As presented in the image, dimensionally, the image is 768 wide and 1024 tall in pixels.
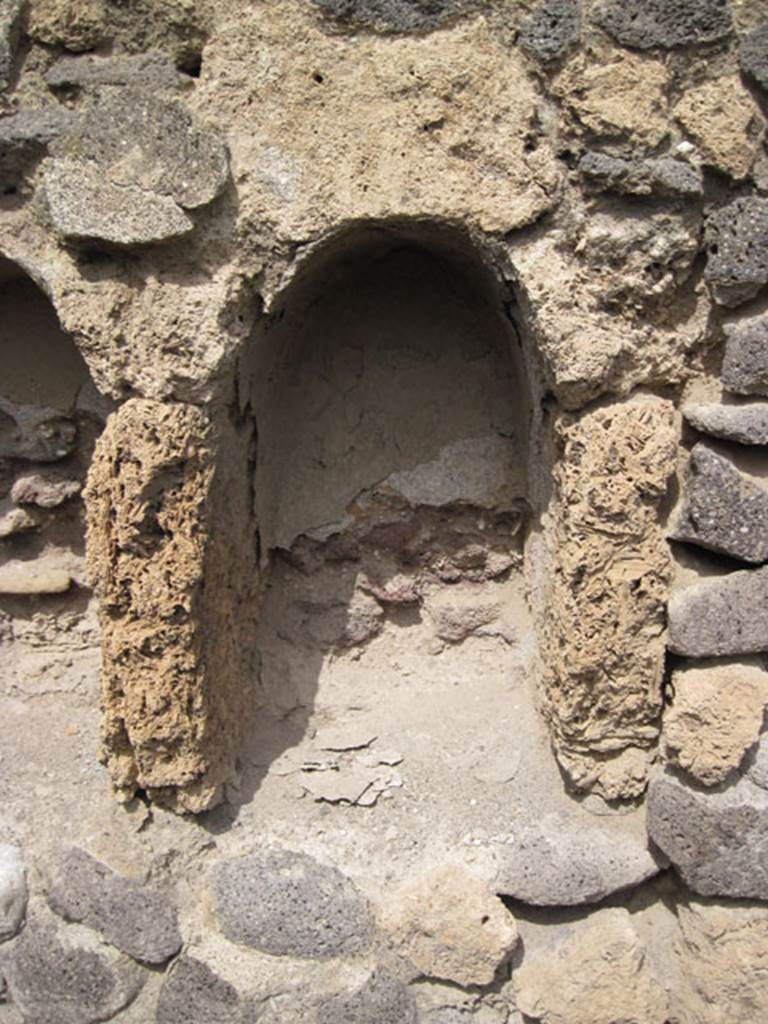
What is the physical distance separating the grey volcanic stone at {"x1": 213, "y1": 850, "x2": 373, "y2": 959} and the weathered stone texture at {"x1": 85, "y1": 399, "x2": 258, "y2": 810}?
0.57ft

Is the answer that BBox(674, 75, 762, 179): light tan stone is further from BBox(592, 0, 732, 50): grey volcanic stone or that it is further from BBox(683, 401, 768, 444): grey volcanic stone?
BBox(683, 401, 768, 444): grey volcanic stone

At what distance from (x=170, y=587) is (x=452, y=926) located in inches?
31.6

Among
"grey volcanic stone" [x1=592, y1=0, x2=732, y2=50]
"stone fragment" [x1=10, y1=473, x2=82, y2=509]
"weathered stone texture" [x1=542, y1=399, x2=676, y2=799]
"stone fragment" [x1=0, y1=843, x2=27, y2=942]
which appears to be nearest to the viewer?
"grey volcanic stone" [x1=592, y1=0, x2=732, y2=50]

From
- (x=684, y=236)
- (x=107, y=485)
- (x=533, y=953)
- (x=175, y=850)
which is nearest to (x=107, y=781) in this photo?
(x=175, y=850)

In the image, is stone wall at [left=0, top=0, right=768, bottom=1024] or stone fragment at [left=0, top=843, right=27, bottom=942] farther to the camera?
stone fragment at [left=0, top=843, right=27, bottom=942]

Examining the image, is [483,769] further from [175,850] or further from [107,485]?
[107,485]

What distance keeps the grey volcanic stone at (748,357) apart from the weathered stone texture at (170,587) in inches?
35.0

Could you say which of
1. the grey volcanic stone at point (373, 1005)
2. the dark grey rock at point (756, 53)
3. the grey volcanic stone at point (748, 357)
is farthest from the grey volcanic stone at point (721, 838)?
the dark grey rock at point (756, 53)

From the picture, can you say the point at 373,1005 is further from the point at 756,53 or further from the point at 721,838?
the point at 756,53

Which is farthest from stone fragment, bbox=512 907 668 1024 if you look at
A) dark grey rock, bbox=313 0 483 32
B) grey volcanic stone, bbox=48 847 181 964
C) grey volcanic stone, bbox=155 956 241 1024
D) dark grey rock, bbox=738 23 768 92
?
dark grey rock, bbox=313 0 483 32

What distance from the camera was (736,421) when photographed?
1439 millimetres

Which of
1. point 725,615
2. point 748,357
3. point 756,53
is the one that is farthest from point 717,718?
point 756,53

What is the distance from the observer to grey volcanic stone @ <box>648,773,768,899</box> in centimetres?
149

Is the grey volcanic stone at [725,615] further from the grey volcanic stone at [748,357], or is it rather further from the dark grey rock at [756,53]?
the dark grey rock at [756,53]
